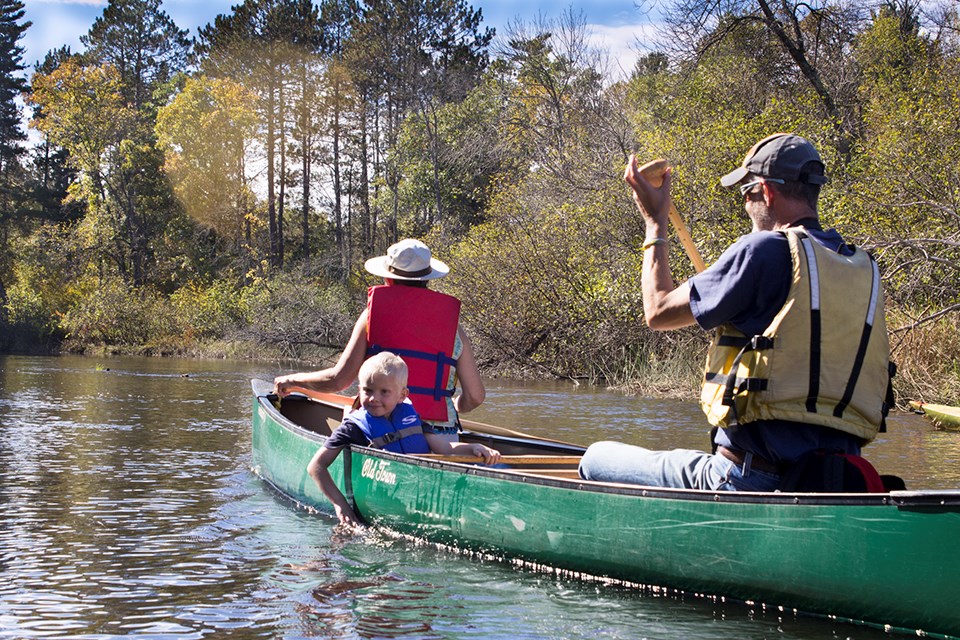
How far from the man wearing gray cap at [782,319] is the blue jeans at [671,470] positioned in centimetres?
5

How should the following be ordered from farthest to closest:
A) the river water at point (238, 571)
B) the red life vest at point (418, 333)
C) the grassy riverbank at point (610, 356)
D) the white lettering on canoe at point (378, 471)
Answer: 1. the grassy riverbank at point (610, 356)
2. the red life vest at point (418, 333)
3. the white lettering on canoe at point (378, 471)
4. the river water at point (238, 571)

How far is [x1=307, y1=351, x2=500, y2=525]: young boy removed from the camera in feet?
17.1

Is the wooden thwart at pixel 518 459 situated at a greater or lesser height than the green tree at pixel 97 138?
lesser

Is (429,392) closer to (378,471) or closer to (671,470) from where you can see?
(378,471)

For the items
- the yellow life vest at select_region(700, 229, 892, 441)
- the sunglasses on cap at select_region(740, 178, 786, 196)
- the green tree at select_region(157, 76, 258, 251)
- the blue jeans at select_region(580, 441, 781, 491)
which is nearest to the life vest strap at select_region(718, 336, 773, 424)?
the yellow life vest at select_region(700, 229, 892, 441)

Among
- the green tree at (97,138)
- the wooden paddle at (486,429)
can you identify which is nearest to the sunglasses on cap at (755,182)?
the wooden paddle at (486,429)

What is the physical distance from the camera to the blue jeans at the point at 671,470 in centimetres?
370

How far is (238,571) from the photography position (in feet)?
15.3

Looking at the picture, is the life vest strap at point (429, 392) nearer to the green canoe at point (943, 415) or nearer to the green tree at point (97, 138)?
the green canoe at point (943, 415)

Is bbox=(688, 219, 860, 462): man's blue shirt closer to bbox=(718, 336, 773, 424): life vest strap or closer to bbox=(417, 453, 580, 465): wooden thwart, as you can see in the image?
bbox=(718, 336, 773, 424): life vest strap

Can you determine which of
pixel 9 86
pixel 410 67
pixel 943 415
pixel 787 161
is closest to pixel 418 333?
pixel 787 161

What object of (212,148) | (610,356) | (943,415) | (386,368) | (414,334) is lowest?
(943,415)

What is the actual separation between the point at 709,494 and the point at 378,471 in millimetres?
1971

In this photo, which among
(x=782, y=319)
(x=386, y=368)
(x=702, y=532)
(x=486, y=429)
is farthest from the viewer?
(x=486, y=429)
